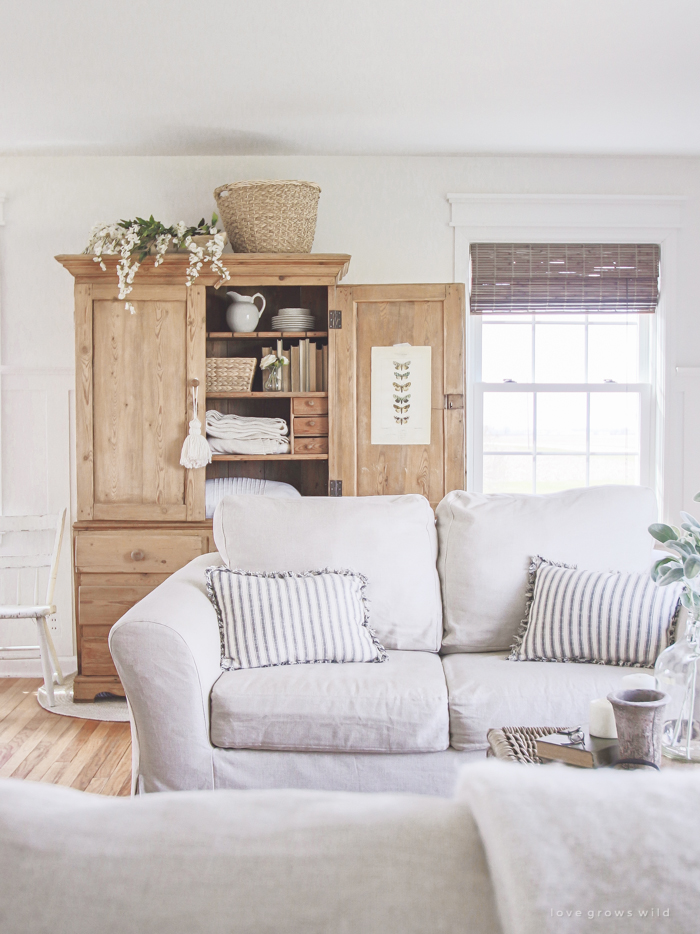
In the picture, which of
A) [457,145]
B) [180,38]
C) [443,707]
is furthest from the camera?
[457,145]

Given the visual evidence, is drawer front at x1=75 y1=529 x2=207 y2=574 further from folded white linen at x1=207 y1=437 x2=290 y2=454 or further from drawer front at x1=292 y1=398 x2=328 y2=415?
drawer front at x1=292 y1=398 x2=328 y2=415

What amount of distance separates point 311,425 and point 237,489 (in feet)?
1.54

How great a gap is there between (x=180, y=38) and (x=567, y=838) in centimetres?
296

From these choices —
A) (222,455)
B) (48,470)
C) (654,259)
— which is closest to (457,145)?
(654,259)

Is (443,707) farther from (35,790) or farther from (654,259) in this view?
(654,259)

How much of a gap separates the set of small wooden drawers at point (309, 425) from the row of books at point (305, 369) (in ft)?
0.32

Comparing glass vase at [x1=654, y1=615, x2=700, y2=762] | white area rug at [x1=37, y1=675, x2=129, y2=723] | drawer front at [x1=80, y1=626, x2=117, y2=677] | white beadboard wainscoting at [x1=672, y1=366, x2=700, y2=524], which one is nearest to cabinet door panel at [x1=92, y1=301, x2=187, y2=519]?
drawer front at [x1=80, y1=626, x2=117, y2=677]

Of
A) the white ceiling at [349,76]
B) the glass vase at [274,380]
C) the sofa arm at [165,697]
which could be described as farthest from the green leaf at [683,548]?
the glass vase at [274,380]

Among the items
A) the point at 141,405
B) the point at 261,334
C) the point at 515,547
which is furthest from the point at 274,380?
the point at 515,547

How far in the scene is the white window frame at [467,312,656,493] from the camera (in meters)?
4.13

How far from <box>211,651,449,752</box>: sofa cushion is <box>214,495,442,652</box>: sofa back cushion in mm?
449

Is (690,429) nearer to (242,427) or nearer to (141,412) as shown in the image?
(242,427)

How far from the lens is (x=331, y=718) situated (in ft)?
6.70

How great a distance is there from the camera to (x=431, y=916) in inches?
17.8
